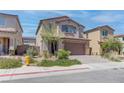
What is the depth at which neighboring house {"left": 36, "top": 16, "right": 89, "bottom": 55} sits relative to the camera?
2802 cm

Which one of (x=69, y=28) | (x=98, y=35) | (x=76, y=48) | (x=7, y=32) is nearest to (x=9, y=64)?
(x=7, y=32)

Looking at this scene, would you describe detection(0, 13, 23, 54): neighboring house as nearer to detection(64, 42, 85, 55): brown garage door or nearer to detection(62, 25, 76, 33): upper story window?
detection(62, 25, 76, 33): upper story window

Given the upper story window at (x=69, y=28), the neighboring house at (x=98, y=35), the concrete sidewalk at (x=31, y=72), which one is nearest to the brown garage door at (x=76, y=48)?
the upper story window at (x=69, y=28)

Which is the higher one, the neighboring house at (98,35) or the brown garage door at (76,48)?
the neighboring house at (98,35)

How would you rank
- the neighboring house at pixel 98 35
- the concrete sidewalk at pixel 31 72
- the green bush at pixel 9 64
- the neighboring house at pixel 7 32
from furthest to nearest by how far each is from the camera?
the neighboring house at pixel 98 35 < the neighboring house at pixel 7 32 < the green bush at pixel 9 64 < the concrete sidewalk at pixel 31 72

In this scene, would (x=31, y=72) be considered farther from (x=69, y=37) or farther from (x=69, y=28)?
(x=69, y=28)

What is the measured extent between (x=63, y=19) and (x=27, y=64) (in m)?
13.7

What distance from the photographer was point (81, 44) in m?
30.5

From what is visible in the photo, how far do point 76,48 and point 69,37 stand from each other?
2.74 metres

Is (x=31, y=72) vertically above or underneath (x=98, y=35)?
underneath

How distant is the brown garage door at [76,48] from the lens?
1156 inches

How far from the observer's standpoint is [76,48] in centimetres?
3033

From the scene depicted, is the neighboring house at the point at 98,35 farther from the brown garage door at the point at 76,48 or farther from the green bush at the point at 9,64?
the green bush at the point at 9,64
